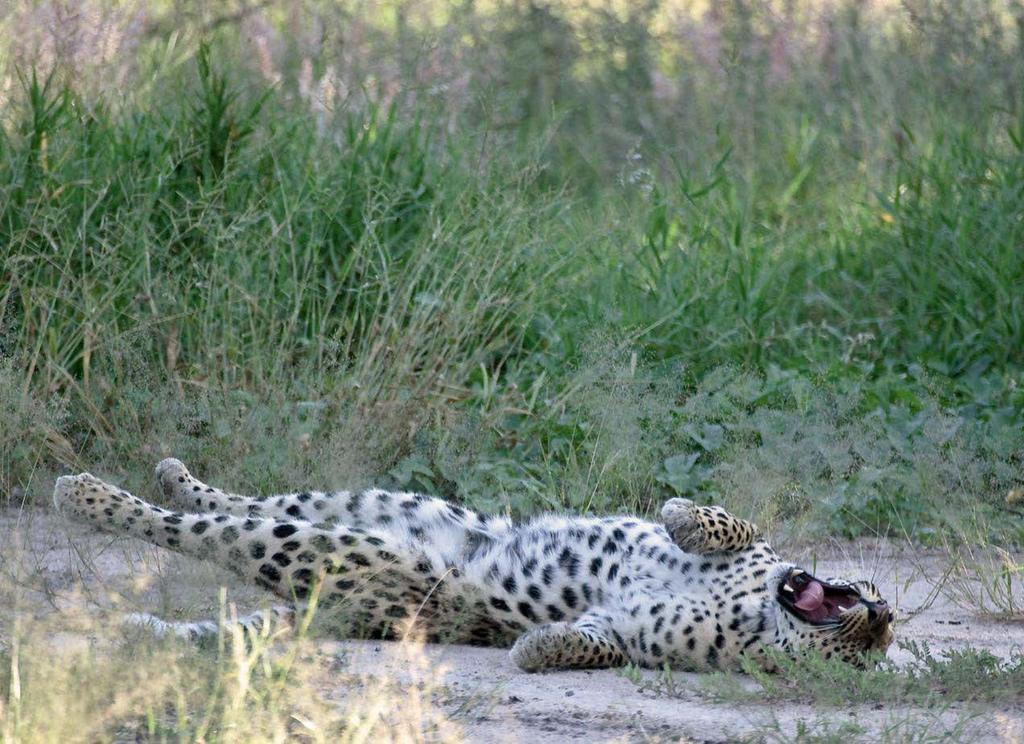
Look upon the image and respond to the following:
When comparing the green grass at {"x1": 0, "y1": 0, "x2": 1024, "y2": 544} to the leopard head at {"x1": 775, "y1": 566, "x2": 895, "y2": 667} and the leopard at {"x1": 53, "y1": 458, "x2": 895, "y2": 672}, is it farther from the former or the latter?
the leopard head at {"x1": 775, "y1": 566, "x2": 895, "y2": 667}

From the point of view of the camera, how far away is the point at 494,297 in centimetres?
607

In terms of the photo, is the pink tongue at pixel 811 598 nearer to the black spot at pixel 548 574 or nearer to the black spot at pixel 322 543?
the black spot at pixel 548 574

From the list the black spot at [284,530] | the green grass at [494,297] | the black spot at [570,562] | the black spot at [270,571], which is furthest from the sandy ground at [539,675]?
the green grass at [494,297]

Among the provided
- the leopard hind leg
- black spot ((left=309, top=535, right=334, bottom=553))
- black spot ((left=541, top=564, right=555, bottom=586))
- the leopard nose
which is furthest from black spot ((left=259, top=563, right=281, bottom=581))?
the leopard nose

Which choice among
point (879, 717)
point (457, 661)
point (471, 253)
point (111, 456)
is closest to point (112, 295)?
point (111, 456)

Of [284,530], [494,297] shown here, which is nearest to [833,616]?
[284,530]

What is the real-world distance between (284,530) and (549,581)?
28.3 inches

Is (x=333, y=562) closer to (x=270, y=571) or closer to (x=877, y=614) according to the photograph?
(x=270, y=571)

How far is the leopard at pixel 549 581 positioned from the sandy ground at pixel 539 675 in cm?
8

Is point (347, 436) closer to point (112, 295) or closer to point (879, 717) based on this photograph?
point (112, 295)

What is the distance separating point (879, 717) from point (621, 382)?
2.30 metres

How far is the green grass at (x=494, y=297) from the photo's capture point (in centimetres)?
538

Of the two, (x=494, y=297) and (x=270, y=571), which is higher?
(x=494, y=297)

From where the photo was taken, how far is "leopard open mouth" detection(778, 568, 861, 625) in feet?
12.5
